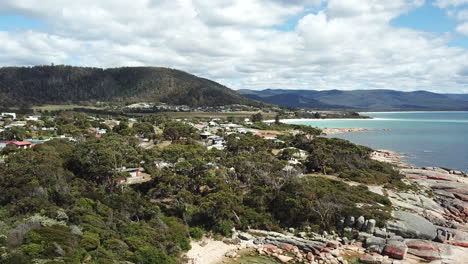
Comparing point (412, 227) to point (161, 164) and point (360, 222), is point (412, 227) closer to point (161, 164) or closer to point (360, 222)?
point (360, 222)

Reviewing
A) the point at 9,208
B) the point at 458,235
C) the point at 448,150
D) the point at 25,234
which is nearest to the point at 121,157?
the point at 9,208

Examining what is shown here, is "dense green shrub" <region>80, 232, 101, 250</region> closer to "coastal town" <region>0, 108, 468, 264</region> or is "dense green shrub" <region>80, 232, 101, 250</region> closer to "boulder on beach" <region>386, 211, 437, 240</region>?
"coastal town" <region>0, 108, 468, 264</region>

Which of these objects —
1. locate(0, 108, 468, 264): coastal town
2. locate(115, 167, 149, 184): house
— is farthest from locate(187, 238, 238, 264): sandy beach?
locate(115, 167, 149, 184): house

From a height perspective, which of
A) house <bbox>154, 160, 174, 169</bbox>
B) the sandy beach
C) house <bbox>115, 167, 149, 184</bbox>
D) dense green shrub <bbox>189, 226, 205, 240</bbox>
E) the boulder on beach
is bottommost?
the sandy beach

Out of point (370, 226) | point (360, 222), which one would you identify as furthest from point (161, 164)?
point (370, 226)

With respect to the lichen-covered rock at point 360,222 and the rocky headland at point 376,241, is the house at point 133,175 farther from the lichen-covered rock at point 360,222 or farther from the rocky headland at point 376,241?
the lichen-covered rock at point 360,222

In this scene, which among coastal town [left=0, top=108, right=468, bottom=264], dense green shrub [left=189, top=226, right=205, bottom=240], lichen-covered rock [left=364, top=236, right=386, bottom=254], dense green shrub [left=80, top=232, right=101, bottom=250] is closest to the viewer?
dense green shrub [left=80, top=232, right=101, bottom=250]

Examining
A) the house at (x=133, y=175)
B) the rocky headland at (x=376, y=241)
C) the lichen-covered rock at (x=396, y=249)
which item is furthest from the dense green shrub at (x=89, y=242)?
the lichen-covered rock at (x=396, y=249)

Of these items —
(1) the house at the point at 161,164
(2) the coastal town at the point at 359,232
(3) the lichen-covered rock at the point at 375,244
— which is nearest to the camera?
(2) the coastal town at the point at 359,232
